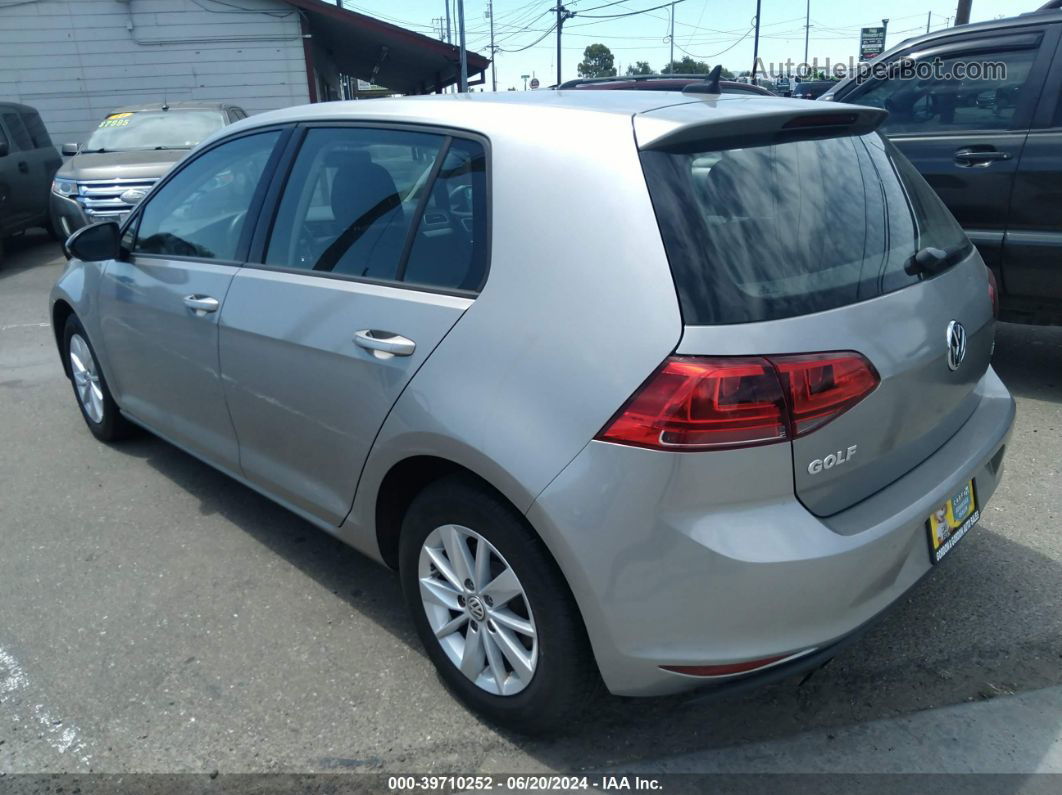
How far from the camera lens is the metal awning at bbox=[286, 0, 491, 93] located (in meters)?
15.8

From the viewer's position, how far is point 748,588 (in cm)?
195

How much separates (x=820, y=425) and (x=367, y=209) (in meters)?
1.62

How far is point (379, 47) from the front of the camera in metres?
18.9

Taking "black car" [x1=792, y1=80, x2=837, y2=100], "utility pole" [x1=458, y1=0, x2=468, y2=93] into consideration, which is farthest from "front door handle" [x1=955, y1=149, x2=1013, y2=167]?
"utility pole" [x1=458, y1=0, x2=468, y2=93]

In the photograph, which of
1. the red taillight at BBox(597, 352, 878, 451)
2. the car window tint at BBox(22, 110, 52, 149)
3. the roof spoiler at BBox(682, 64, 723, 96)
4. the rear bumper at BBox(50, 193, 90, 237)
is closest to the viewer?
the red taillight at BBox(597, 352, 878, 451)

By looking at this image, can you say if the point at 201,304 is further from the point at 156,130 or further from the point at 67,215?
the point at 156,130

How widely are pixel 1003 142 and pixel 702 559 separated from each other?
4025mm

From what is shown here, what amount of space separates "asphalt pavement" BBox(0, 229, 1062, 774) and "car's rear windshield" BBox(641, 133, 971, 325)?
3.50ft

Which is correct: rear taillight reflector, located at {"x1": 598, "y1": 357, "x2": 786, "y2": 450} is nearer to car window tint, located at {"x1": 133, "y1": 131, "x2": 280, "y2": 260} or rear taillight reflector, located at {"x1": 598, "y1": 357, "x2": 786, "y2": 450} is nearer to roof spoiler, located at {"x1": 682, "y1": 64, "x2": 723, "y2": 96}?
roof spoiler, located at {"x1": 682, "y1": 64, "x2": 723, "y2": 96}

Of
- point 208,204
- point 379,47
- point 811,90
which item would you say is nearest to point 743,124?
point 208,204

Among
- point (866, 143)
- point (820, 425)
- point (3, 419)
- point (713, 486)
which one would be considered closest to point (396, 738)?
point (713, 486)

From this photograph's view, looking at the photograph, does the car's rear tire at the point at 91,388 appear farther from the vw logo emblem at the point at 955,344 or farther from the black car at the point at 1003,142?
the black car at the point at 1003,142

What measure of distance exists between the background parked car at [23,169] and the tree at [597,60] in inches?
3141

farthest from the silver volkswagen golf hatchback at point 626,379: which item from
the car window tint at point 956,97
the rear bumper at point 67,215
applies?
the rear bumper at point 67,215
